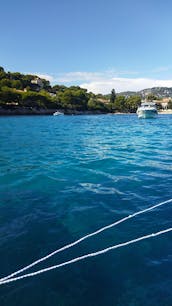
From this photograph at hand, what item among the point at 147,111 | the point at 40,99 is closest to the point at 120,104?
the point at 40,99

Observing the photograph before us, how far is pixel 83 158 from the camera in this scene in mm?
18078

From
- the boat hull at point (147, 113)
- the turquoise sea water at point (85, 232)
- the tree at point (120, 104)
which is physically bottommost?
the turquoise sea water at point (85, 232)

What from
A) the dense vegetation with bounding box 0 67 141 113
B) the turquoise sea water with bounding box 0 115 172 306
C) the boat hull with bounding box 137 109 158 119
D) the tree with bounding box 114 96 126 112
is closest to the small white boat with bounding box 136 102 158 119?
the boat hull with bounding box 137 109 158 119

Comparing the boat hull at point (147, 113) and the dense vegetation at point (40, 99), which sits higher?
the dense vegetation at point (40, 99)

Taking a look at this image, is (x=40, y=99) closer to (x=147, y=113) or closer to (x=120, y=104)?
(x=147, y=113)

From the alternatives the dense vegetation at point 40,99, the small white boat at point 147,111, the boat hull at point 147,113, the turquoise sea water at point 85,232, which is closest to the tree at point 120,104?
→ the dense vegetation at point 40,99

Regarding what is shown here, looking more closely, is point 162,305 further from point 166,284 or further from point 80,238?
point 80,238

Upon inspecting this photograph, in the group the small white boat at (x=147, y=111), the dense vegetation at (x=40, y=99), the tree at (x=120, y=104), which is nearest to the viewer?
the small white boat at (x=147, y=111)

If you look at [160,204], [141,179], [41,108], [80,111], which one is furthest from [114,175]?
[80,111]

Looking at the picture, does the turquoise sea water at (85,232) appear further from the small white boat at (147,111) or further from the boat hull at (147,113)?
the boat hull at (147,113)

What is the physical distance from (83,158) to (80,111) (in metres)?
150

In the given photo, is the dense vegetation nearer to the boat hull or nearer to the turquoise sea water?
the boat hull

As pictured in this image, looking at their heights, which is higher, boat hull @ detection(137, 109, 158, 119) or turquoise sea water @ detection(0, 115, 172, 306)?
boat hull @ detection(137, 109, 158, 119)

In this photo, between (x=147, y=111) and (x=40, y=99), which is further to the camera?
(x=40, y=99)
